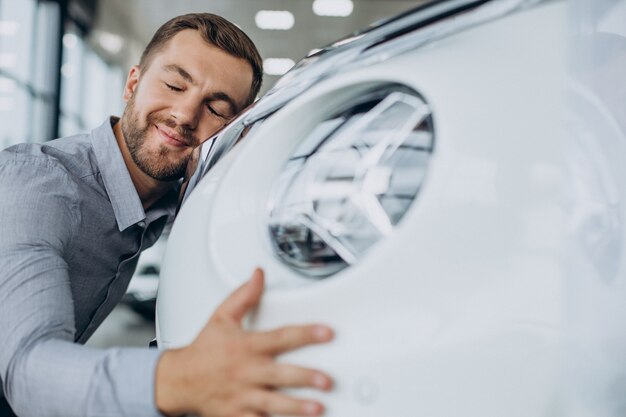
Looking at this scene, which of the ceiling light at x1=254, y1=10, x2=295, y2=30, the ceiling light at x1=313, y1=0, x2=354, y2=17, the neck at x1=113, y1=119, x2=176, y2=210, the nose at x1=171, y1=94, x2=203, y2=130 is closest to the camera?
the nose at x1=171, y1=94, x2=203, y2=130

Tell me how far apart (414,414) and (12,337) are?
403 millimetres

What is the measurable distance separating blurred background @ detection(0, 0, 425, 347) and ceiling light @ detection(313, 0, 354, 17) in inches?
0.4

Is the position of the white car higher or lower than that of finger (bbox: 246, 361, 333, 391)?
higher

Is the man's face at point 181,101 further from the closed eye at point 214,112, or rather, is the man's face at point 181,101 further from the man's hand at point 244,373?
the man's hand at point 244,373

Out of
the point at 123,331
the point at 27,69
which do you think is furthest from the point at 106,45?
the point at 123,331

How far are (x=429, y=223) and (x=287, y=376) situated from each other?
0.17 metres

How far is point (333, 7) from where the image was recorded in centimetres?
719

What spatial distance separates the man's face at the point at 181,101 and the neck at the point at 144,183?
3 cm

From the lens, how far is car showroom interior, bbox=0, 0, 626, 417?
20.8 inches

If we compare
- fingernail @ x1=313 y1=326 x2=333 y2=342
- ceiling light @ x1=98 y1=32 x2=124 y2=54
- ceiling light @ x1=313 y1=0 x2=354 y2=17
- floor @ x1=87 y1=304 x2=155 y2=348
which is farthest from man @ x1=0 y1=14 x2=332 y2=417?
ceiling light @ x1=98 y1=32 x2=124 y2=54

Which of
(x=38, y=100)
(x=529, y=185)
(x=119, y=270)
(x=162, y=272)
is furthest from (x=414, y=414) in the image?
(x=38, y=100)

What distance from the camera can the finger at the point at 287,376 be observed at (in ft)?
1.79

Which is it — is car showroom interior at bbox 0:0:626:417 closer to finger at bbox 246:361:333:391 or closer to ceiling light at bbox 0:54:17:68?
finger at bbox 246:361:333:391

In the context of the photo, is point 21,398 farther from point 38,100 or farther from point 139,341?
point 38,100
